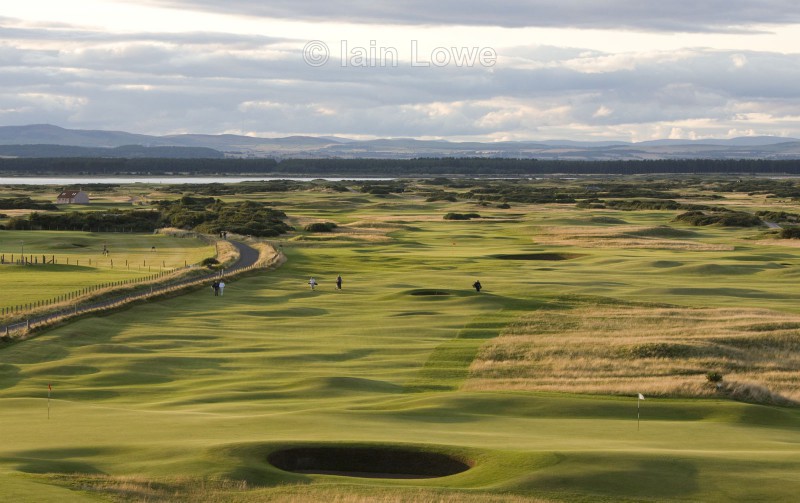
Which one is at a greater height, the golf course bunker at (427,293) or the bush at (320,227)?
the bush at (320,227)

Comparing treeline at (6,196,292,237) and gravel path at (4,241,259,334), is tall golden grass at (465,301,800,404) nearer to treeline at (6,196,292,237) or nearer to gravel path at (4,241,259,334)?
gravel path at (4,241,259,334)

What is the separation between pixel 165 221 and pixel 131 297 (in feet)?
249

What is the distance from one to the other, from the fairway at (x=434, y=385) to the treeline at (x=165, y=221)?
113ft

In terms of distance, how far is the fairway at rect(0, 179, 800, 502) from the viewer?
23.3 metres

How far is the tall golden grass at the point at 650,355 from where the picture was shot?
39875 millimetres

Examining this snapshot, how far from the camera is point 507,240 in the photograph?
115 metres

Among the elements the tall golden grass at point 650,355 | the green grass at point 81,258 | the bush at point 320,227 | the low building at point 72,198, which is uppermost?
the low building at point 72,198

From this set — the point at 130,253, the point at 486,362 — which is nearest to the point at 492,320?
the point at 486,362

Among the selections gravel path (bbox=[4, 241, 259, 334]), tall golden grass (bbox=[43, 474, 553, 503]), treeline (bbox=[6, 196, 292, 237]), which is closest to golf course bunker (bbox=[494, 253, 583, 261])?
gravel path (bbox=[4, 241, 259, 334])

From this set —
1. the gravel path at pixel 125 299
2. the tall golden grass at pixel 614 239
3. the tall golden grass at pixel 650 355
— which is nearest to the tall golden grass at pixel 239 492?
the tall golden grass at pixel 650 355

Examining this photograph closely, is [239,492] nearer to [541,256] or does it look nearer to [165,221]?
[541,256]

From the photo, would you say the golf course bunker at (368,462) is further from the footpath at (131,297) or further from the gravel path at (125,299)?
the gravel path at (125,299)

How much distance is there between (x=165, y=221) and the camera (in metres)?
136

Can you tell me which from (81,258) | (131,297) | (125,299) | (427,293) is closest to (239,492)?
(125,299)
